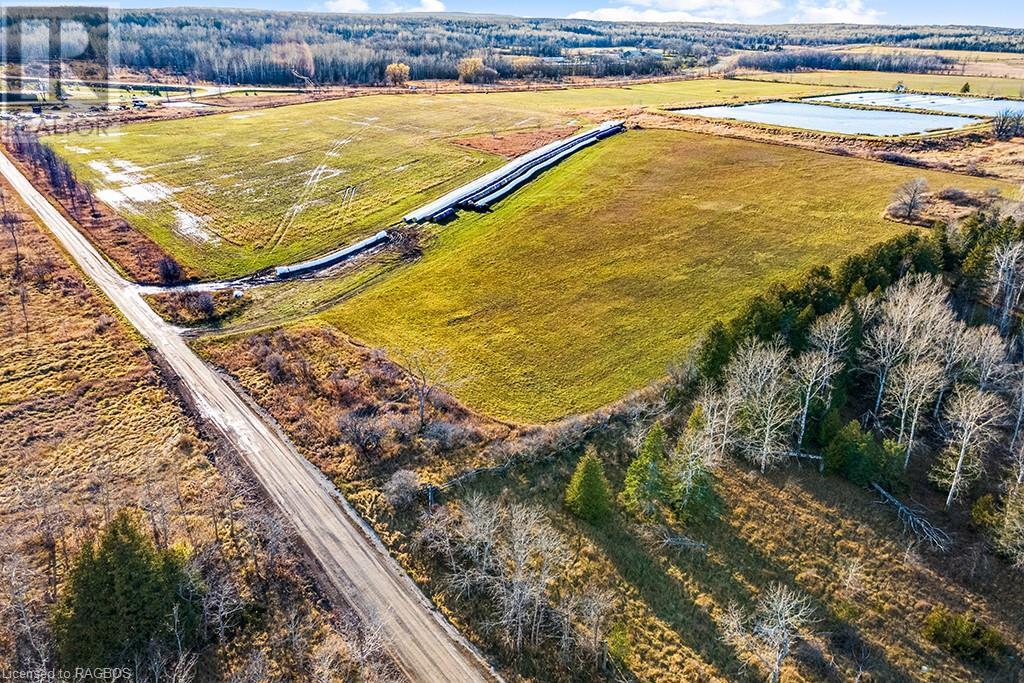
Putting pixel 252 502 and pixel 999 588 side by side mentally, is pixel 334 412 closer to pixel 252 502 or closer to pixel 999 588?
pixel 252 502

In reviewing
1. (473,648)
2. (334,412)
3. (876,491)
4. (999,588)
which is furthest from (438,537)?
(999,588)

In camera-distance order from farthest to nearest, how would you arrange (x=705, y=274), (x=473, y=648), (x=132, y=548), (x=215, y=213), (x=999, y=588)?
(x=215, y=213)
(x=705, y=274)
(x=999, y=588)
(x=473, y=648)
(x=132, y=548)

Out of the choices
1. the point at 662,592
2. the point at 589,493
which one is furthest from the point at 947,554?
the point at 589,493

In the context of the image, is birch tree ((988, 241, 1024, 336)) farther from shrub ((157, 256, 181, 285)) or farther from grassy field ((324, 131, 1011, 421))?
shrub ((157, 256, 181, 285))

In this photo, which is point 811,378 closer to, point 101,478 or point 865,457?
point 865,457

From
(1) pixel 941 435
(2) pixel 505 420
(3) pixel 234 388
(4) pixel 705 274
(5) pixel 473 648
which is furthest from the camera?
(4) pixel 705 274

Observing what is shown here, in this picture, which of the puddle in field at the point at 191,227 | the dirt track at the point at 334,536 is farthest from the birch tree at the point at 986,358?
the puddle in field at the point at 191,227

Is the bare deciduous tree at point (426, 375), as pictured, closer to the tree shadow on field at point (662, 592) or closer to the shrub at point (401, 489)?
the shrub at point (401, 489)
